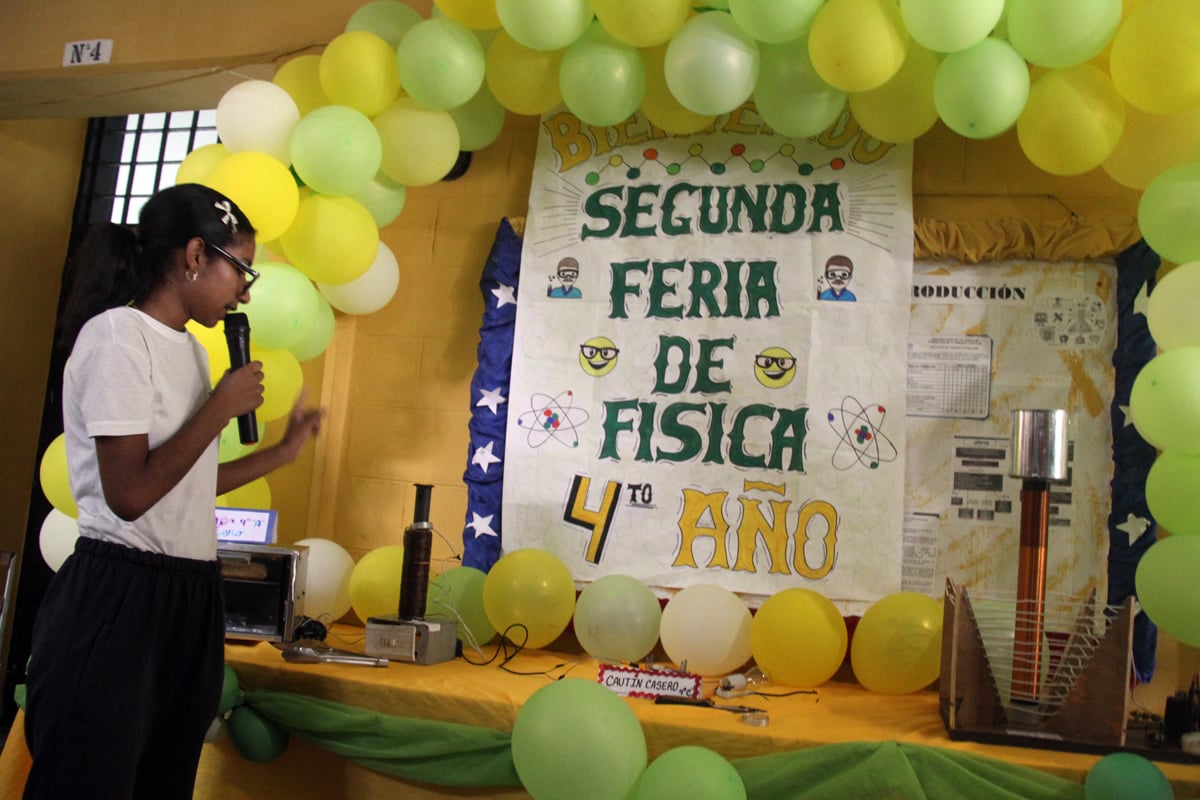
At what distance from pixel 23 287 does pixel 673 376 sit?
3155 mm

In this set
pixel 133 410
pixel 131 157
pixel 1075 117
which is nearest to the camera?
pixel 133 410

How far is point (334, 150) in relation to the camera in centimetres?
244

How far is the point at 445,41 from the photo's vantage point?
2467mm

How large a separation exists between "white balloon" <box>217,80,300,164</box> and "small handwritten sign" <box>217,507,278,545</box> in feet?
2.99

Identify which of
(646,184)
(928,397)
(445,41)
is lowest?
(928,397)

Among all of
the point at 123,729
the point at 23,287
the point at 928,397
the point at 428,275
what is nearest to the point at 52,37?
the point at 23,287

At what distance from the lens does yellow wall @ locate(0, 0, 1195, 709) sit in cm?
261

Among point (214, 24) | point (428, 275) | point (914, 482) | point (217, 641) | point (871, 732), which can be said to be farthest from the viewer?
point (214, 24)

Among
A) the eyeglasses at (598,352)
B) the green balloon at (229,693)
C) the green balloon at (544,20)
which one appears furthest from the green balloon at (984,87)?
the green balloon at (229,693)

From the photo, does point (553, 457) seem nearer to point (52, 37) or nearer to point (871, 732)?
point (871, 732)

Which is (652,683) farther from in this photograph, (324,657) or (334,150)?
(334,150)

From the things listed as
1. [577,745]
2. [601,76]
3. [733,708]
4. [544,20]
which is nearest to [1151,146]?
[601,76]

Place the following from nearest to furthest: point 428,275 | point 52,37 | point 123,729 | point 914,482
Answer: point 123,729
point 914,482
point 428,275
point 52,37

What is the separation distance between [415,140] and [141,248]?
985mm
